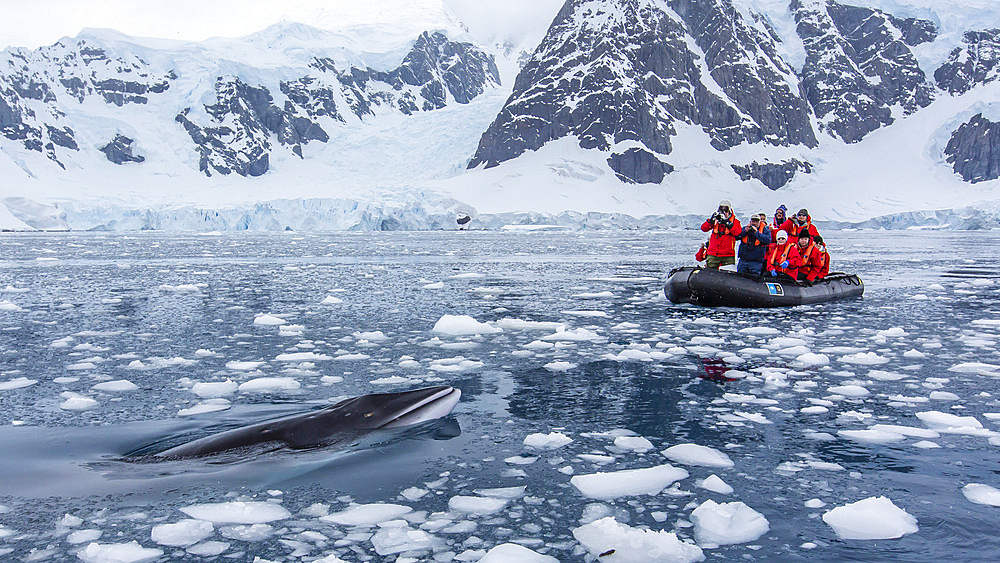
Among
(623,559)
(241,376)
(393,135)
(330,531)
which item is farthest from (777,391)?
(393,135)

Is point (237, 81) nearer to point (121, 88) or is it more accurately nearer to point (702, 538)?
point (121, 88)

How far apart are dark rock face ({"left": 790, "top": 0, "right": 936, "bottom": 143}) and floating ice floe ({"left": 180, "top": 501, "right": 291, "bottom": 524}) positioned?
160705 mm

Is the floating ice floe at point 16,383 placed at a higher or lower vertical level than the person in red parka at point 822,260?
lower

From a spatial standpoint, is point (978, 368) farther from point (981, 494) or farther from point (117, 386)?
point (117, 386)

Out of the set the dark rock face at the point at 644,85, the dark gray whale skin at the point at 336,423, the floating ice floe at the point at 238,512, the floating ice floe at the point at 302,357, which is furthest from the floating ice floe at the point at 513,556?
the dark rock face at the point at 644,85

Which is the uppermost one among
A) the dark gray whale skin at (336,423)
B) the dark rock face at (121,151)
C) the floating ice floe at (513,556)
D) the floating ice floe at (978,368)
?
the dark rock face at (121,151)

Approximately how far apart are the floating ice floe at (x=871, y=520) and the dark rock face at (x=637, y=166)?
12771 centimetres

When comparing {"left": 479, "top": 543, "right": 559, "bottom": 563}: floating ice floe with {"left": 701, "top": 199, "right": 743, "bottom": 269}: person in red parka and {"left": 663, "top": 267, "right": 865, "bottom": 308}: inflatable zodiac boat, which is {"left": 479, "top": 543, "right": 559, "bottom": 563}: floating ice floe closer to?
{"left": 663, "top": 267, "right": 865, "bottom": 308}: inflatable zodiac boat

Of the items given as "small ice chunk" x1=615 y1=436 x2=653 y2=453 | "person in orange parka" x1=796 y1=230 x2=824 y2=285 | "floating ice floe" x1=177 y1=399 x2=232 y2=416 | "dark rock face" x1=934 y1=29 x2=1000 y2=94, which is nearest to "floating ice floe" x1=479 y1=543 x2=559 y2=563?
"small ice chunk" x1=615 y1=436 x2=653 y2=453

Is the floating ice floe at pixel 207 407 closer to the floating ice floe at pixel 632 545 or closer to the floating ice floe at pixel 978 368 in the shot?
the floating ice floe at pixel 632 545

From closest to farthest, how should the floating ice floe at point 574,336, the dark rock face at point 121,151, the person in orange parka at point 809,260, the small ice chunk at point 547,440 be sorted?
1. the small ice chunk at point 547,440
2. the floating ice floe at point 574,336
3. the person in orange parka at point 809,260
4. the dark rock face at point 121,151

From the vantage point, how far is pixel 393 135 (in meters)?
126

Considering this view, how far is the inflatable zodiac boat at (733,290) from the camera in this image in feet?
42.8

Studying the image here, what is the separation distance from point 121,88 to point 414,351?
503ft
